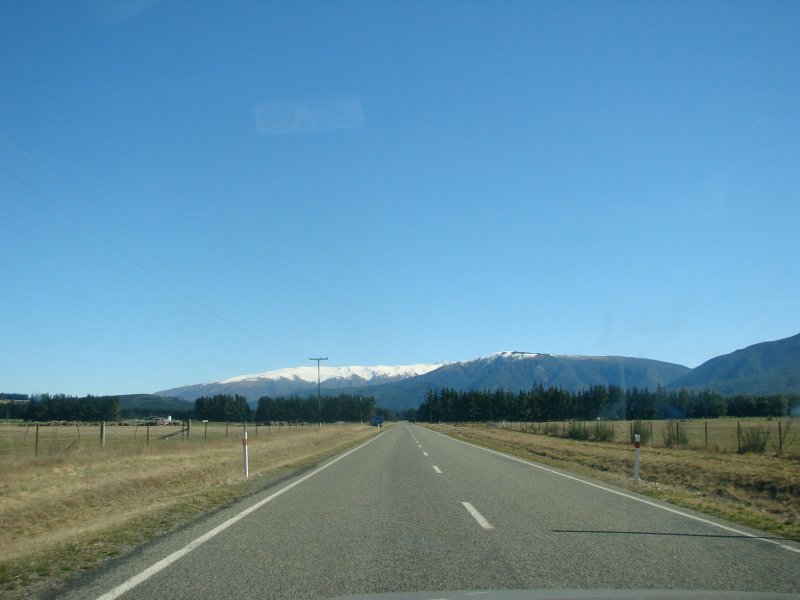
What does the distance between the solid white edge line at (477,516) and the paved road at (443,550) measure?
0.06ft

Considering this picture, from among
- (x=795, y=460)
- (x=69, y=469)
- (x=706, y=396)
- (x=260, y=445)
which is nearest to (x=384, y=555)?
(x=69, y=469)

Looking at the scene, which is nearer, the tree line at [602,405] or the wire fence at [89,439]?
the wire fence at [89,439]

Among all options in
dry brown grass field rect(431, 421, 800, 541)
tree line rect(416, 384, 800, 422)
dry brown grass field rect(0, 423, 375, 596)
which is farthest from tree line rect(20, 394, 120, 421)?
dry brown grass field rect(431, 421, 800, 541)

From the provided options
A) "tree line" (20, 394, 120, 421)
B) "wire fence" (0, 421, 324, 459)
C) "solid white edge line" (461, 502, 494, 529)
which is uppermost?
"solid white edge line" (461, 502, 494, 529)

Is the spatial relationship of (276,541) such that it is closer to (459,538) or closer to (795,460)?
(459,538)

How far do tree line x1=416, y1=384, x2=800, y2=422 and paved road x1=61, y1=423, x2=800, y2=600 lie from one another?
70018 mm

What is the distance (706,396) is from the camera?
122000mm

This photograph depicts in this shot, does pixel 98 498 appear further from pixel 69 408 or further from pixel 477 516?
pixel 69 408

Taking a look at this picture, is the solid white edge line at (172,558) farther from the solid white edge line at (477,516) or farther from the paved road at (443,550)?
the solid white edge line at (477,516)

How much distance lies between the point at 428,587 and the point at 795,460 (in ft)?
76.0

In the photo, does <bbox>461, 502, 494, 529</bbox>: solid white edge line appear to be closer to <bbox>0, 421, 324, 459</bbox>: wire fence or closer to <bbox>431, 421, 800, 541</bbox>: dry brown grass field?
<bbox>431, 421, 800, 541</bbox>: dry brown grass field

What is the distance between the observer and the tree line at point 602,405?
327 feet

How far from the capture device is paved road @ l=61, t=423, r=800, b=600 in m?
6.51

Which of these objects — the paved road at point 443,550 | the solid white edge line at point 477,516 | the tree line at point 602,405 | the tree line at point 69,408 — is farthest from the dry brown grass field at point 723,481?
the tree line at point 69,408
